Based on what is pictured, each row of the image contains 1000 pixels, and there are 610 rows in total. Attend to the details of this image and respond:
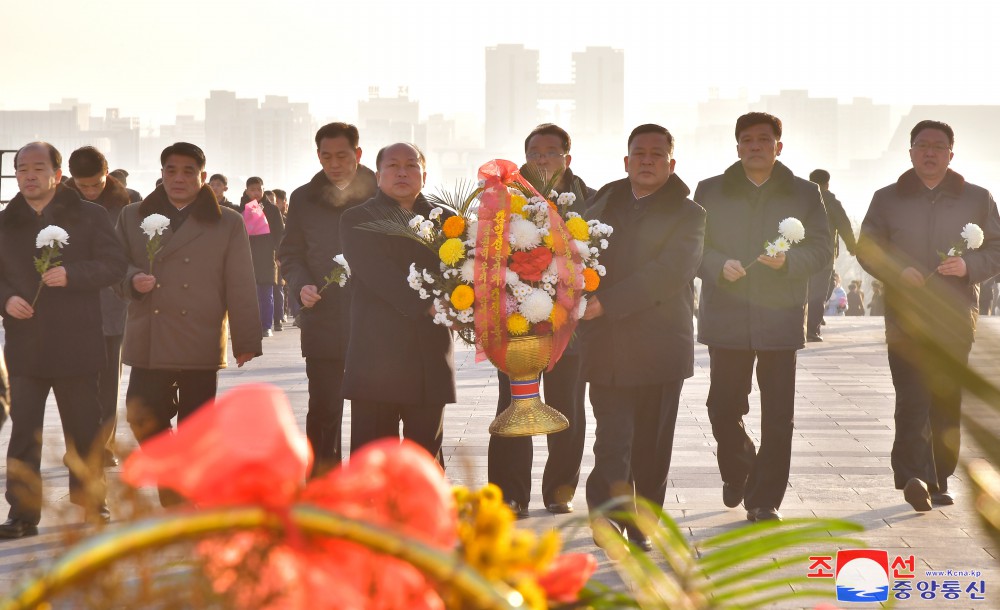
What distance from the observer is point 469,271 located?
5.38 m

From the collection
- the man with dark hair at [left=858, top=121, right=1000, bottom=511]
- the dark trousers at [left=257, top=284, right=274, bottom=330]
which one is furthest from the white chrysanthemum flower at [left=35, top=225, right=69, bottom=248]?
the dark trousers at [left=257, top=284, right=274, bottom=330]

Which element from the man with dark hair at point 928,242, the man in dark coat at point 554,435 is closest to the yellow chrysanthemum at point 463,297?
the man in dark coat at point 554,435

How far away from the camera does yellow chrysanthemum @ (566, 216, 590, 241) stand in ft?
18.2

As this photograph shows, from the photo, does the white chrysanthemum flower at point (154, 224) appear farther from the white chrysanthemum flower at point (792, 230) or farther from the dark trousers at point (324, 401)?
the white chrysanthemum flower at point (792, 230)

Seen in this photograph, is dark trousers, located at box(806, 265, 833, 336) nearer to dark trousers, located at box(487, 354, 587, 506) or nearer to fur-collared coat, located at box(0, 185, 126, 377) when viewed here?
dark trousers, located at box(487, 354, 587, 506)

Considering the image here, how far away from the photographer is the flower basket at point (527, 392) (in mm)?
5480

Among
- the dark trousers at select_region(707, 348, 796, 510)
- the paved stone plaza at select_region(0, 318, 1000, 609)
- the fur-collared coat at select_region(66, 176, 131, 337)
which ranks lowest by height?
the paved stone plaza at select_region(0, 318, 1000, 609)

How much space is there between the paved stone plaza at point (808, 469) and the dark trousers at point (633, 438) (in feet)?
0.87

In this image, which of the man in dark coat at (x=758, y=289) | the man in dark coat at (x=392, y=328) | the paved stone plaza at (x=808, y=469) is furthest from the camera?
the man in dark coat at (x=758, y=289)

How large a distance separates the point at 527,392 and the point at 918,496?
238 centimetres

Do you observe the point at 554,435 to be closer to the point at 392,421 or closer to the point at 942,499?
the point at 392,421

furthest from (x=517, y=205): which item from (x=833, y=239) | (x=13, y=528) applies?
(x=833, y=239)

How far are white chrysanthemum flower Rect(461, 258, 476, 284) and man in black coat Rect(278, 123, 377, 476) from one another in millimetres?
1830

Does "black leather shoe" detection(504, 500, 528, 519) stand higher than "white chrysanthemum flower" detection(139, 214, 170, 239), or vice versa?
"white chrysanthemum flower" detection(139, 214, 170, 239)
